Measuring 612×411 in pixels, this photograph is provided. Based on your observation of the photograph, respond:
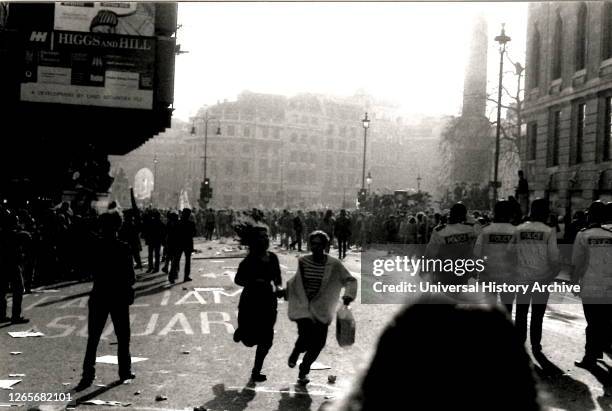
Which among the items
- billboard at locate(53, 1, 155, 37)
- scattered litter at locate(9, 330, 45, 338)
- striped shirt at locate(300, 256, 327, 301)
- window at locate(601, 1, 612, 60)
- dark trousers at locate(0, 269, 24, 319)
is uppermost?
window at locate(601, 1, 612, 60)

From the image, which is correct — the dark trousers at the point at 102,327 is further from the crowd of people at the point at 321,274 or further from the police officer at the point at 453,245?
the police officer at the point at 453,245

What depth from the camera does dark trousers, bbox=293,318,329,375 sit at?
7.26 metres

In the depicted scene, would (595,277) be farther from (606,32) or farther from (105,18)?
(606,32)

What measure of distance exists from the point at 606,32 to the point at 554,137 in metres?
5.91

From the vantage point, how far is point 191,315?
11883 millimetres

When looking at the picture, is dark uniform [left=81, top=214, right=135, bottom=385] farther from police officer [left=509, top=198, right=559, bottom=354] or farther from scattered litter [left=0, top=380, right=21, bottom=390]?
police officer [left=509, top=198, right=559, bottom=354]

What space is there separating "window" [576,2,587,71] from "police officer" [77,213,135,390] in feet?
82.7

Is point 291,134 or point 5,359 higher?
point 291,134

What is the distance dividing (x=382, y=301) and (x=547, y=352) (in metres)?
5.39

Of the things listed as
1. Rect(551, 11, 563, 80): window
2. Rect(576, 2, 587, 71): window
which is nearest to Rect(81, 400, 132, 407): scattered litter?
Rect(576, 2, 587, 71): window

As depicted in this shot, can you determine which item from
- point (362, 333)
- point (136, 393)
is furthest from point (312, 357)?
point (362, 333)

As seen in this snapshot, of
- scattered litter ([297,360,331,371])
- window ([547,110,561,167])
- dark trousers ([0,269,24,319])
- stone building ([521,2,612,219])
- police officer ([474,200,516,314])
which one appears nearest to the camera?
scattered litter ([297,360,331,371])

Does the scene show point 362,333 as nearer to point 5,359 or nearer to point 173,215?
point 5,359

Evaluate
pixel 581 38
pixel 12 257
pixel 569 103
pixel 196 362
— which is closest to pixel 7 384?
pixel 196 362
